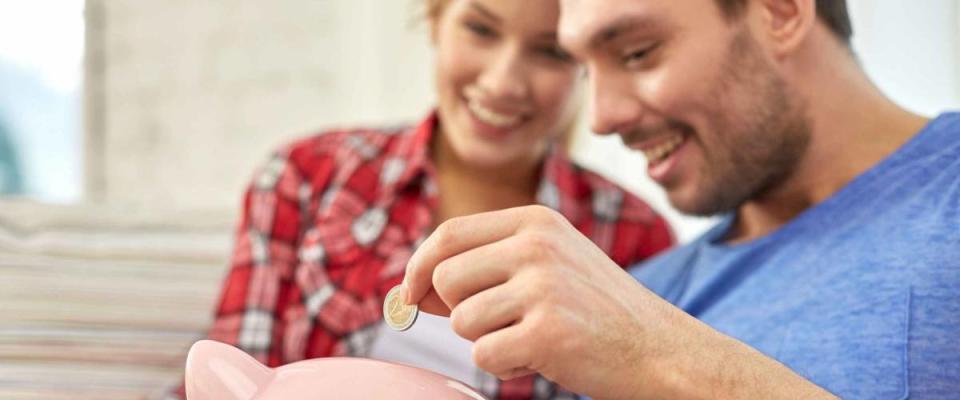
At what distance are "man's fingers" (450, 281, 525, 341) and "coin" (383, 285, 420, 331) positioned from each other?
45 mm

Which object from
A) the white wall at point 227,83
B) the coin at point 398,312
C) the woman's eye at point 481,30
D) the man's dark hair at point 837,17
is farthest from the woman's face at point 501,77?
the white wall at point 227,83

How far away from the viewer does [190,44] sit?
243 centimetres

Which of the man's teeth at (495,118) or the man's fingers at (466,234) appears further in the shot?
the man's teeth at (495,118)

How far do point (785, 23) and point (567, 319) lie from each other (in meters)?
0.53

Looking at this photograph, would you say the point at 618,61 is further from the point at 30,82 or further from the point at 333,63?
the point at 30,82

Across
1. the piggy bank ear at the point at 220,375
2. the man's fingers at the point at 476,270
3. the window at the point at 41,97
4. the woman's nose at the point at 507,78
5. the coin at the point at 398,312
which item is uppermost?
the man's fingers at the point at 476,270

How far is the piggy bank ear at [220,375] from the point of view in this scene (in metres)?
0.63

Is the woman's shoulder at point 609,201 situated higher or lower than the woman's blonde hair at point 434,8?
lower

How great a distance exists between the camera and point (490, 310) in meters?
0.62

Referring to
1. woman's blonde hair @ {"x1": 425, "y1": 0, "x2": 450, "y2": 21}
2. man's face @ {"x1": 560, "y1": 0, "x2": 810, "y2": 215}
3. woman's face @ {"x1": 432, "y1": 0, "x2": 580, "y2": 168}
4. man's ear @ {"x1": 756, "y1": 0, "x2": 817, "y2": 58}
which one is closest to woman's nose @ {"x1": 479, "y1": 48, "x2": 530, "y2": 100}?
woman's face @ {"x1": 432, "y1": 0, "x2": 580, "y2": 168}

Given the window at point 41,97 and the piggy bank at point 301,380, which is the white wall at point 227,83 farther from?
the piggy bank at point 301,380

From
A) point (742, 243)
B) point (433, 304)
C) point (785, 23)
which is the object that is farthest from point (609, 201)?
point (433, 304)

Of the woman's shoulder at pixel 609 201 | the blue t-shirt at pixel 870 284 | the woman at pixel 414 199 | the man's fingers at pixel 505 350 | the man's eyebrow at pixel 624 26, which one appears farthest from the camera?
the woman's shoulder at pixel 609 201

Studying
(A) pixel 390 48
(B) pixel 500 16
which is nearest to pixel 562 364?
(B) pixel 500 16
